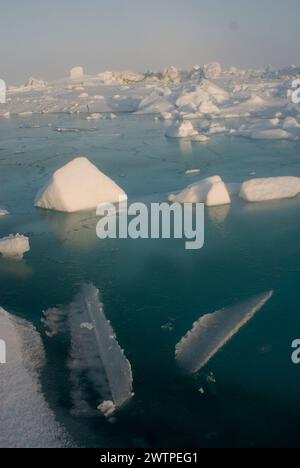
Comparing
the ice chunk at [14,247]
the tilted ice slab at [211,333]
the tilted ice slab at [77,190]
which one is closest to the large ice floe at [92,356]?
the tilted ice slab at [211,333]

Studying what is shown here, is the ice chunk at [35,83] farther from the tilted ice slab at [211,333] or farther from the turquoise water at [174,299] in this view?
the tilted ice slab at [211,333]

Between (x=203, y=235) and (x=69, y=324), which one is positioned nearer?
(x=69, y=324)

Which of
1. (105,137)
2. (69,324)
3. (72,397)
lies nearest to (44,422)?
(72,397)

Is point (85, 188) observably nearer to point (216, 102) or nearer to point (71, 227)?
point (71, 227)

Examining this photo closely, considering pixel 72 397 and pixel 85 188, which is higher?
pixel 85 188

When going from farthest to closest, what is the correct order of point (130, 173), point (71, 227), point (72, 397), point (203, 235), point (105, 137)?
point (105, 137), point (130, 173), point (71, 227), point (203, 235), point (72, 397)

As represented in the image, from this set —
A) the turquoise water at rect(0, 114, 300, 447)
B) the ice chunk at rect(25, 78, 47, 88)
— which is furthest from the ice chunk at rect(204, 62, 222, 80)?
the turquoise water at rect(0, 114, 300, 447)

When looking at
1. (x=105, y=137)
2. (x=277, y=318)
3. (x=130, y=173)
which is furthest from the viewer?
(x=105, y=137)

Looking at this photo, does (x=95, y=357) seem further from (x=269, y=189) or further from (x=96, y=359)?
(x=269, y=189)
